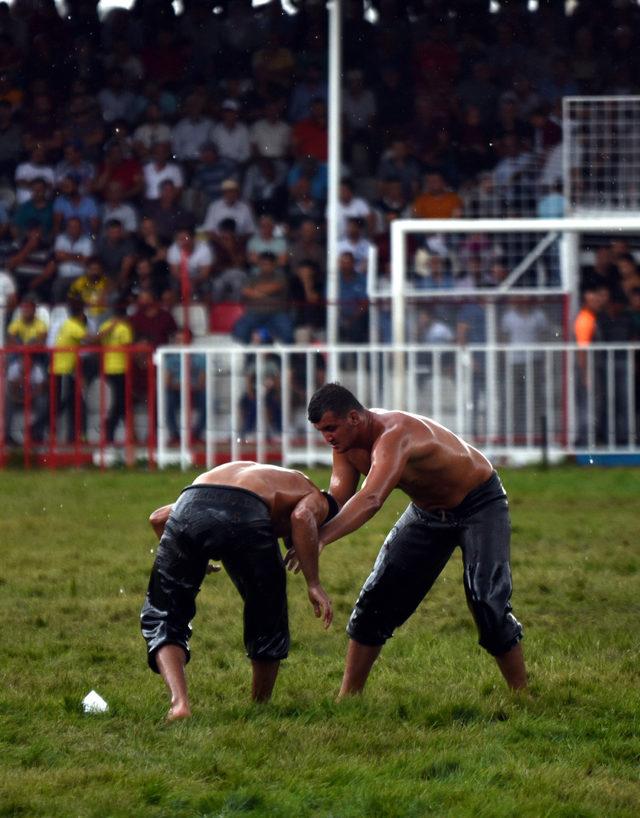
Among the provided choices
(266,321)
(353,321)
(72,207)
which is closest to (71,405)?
(266,321)

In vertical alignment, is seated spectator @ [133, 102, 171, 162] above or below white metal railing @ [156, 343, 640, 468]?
above

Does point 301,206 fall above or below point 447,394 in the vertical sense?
above

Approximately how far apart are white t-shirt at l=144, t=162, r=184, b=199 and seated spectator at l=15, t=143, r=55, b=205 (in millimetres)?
1302

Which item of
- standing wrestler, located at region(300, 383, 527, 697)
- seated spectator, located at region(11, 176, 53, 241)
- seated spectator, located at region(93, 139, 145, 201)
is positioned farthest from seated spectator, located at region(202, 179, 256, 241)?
standing wrestler, located at region(300, 383, 527, 697)

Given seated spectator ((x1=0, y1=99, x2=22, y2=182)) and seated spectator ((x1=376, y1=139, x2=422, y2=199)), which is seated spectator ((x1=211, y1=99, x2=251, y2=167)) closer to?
seated spectator ((x1=376, y1=139, x2=422, y2=199))

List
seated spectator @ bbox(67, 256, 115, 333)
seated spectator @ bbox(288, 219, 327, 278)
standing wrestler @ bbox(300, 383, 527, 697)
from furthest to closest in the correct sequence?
seated spectator @ bbox(288, 219, 327, 278)
seated spectator @ bbox(67, 256, 115, 333)
standing wrestler @ bbox(300, 383, 527, 697)

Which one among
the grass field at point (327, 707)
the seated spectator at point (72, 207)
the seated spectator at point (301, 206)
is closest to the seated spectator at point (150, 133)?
the seated spectator at point (72, 207)

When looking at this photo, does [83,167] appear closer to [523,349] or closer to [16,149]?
[16,149]

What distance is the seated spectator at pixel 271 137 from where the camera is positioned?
20.0 m

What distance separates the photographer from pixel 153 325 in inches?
666

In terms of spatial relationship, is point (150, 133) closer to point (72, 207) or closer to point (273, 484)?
point (72, 207)

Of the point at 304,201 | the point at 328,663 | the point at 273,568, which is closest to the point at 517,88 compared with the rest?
the point at 304,201

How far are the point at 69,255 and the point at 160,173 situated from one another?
176 centimetres

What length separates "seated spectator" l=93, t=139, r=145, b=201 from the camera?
20109 millimetres
